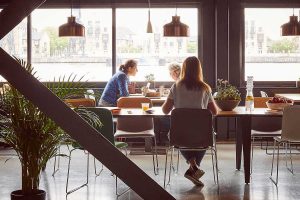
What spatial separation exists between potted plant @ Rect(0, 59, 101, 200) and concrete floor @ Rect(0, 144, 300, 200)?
0.94m

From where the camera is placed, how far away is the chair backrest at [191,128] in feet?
17.5

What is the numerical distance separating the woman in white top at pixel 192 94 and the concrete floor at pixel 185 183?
0.57 ft

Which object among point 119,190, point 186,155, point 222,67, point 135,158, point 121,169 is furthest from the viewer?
point 222,67

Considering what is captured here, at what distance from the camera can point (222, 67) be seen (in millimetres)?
9797

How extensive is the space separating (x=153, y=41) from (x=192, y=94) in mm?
4525

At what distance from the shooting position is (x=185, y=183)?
5.93 metres

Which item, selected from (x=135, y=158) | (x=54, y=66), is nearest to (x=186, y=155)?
(x=135, y=158)

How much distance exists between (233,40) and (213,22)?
0.50m

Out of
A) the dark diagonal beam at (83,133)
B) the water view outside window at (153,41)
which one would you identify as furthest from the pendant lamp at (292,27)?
the dark diagonal beam at (83,133)

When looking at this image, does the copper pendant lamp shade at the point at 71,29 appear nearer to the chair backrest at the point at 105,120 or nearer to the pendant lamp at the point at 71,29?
the pendant lamp at the point at 71,29

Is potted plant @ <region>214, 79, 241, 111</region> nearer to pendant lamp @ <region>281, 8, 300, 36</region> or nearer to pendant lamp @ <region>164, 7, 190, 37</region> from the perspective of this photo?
pendant lamp @ <region>164, 7, 190, 37</region>

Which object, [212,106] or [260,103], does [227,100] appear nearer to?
[212,106]

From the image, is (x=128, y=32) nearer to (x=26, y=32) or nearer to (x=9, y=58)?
(x=26, y=32)

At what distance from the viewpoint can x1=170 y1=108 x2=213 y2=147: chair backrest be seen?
535 cm
